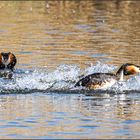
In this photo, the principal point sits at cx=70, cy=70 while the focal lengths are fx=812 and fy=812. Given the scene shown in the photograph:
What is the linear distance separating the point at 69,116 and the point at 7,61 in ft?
19.6

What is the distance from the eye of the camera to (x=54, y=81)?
1891 centimetres

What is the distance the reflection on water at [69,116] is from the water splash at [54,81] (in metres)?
0.55

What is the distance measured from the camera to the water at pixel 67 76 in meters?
13.8

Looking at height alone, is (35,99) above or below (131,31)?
below

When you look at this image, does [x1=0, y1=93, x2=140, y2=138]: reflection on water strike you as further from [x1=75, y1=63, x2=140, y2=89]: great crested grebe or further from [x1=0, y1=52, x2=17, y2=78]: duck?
[x1=0, y1=52, x2=17, y2=78]: duck

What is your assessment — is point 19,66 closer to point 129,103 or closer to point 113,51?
point 113,51

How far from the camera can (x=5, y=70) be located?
20109mm

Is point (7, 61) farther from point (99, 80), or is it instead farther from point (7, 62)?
point (99, 80)

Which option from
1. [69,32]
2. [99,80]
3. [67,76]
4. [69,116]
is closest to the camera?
[69,116]

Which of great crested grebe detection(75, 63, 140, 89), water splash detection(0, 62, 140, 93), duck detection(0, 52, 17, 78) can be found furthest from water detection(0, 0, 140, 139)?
duck detection(0, 52, 17, 78)

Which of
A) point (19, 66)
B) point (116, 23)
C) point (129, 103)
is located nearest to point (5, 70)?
point (19, 66)

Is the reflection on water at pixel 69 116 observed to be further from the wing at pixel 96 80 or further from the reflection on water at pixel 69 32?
the reflection on water at pixel 69 32

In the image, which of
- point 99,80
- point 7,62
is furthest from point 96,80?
point 7,62

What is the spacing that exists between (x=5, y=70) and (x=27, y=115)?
5468 millimetres
